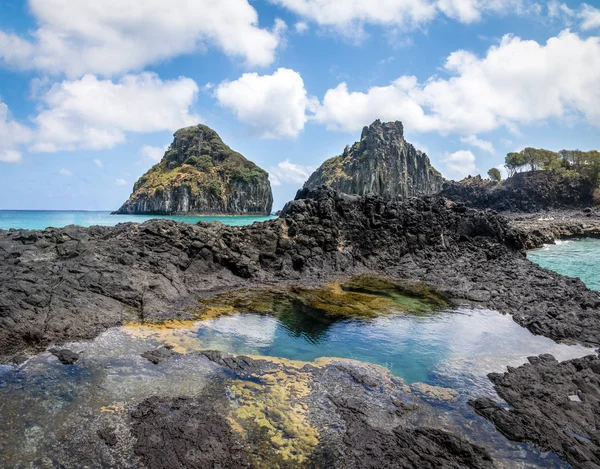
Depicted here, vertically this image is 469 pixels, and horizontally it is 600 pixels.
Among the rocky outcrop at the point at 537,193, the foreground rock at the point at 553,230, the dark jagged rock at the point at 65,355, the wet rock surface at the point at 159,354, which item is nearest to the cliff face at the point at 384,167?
the rocky outcrop at the point at 537,193

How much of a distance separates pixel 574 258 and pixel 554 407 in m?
42.0

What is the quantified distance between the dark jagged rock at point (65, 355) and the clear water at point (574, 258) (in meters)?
37.2

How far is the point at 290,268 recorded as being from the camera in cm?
2986

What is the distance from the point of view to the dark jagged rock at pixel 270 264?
1738 cm

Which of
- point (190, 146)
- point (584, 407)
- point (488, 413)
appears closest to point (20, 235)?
point (488, 413)

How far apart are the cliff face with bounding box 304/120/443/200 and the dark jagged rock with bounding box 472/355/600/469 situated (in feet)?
463

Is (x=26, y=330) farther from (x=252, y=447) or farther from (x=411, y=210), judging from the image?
(x=411, y=210)

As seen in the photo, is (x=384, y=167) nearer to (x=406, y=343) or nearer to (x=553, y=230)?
(x=553, y=230)

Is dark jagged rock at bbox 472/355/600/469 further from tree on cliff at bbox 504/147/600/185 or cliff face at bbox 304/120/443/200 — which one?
cliff face at bbox 304/120/443/200

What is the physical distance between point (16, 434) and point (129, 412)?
269 cm

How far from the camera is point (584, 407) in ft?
37.3

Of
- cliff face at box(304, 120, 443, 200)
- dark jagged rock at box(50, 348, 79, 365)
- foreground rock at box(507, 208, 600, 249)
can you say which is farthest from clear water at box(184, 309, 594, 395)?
cliff face at box(304, 120, 443, 200)

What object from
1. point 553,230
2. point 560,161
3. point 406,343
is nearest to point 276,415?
point 406,343

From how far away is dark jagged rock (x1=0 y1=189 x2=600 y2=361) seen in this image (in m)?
17.4
